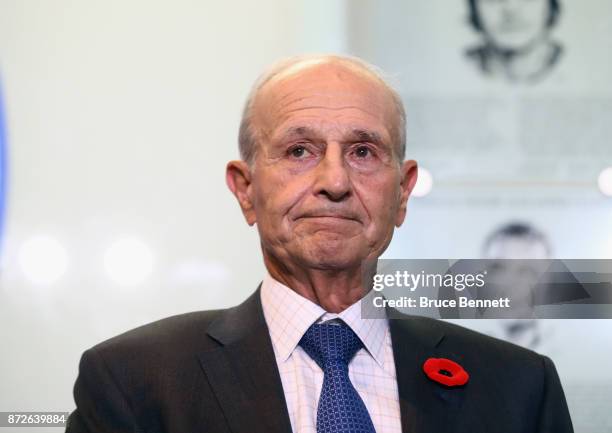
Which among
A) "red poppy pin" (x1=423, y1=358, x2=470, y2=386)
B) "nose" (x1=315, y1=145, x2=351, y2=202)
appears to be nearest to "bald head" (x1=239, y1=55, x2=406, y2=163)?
"nose" (x1=315, y1=145, x2=351, y2=202)

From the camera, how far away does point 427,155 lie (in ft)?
6.54

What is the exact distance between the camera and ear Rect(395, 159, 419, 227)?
1.60 metres

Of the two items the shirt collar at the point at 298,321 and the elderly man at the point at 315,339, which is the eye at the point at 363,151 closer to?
the elderly man at the point at 315,339

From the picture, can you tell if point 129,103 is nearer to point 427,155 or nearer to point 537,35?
point 427,155

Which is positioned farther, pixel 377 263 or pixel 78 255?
pixel 78 255

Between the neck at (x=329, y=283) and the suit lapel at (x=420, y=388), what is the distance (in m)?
0.09

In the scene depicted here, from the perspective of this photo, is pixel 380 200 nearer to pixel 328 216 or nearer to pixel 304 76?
pixel 328 216

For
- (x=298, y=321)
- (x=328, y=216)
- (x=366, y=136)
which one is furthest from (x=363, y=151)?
(x=298, y=321)

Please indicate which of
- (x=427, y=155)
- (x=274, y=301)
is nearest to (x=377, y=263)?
(x=274, y=301)

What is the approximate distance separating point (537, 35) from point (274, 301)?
94 centimetres

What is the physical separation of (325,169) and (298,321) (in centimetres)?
25

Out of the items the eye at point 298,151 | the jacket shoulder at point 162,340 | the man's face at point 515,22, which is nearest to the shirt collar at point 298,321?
Result: the jacket shoulder at point 162,340

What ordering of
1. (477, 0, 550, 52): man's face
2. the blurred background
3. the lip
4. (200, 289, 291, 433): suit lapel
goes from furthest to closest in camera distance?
(477, 0, 550, 52): man's face → the blurred background → the lip → (200, 289, 291, 433): suit lapel

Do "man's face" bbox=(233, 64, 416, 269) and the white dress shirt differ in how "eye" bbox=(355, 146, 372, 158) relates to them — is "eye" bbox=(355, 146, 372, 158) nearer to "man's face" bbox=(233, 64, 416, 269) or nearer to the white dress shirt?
"man's face" bbox=(233, 64, 416, 269)
